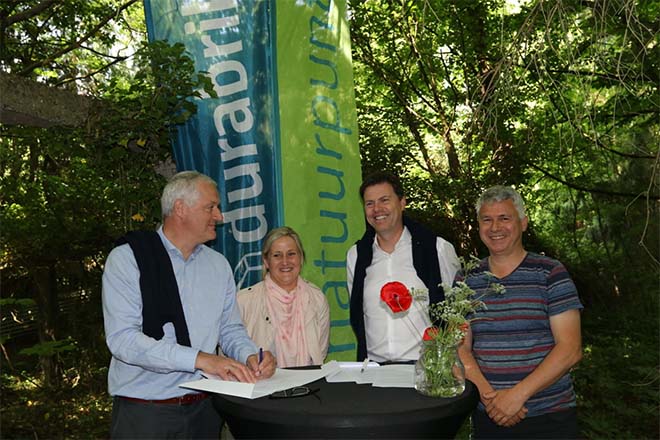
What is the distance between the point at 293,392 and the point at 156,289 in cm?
72

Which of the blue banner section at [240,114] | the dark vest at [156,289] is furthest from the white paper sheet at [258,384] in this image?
the blue banner section at [240,114]

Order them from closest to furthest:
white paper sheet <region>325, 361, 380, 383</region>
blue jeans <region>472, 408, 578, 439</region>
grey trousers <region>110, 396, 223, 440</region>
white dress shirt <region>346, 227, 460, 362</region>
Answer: white paper sheet <region>325, 361, 380, 383</region> → grey trousers <region>110, 396, 223, 440</region> → blue jeans <region>472, 408, 578, 439</region> → white dress shirt <region>346, 227, 460, 362</region>

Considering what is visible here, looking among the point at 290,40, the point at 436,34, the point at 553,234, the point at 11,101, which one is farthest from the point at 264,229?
the point at 553,234

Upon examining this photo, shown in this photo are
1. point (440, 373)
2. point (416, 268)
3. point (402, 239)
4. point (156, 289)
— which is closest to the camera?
point (440, 373)

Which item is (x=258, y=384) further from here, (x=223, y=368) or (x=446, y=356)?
(x=446, y=356)

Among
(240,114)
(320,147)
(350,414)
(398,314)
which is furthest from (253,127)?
(350,414)

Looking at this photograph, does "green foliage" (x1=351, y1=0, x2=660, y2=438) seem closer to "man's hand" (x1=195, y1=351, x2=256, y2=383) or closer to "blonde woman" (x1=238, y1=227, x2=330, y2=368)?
"blonde woman" (x1=238, y1=227, x2=330, y2=368)

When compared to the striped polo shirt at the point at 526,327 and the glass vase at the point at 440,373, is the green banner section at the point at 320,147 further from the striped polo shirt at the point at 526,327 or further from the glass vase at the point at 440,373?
the glass vase at the point at 440,373

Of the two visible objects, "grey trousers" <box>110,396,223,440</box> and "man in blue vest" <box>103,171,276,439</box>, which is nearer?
"man in blue vest" <box>103,171,276,439</box>

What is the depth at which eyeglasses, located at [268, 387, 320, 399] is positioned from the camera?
2.15 m

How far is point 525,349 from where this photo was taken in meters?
2.63

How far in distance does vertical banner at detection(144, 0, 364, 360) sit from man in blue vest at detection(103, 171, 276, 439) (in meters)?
1.28

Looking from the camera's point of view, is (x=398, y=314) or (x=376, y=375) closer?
(x=376, y=375)

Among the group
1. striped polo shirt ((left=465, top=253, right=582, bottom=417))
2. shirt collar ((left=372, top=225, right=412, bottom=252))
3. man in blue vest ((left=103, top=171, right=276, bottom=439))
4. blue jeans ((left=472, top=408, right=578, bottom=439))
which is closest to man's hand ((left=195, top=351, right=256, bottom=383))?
man in blue vest ((left=103, top=171, right=276, bottom=439))
